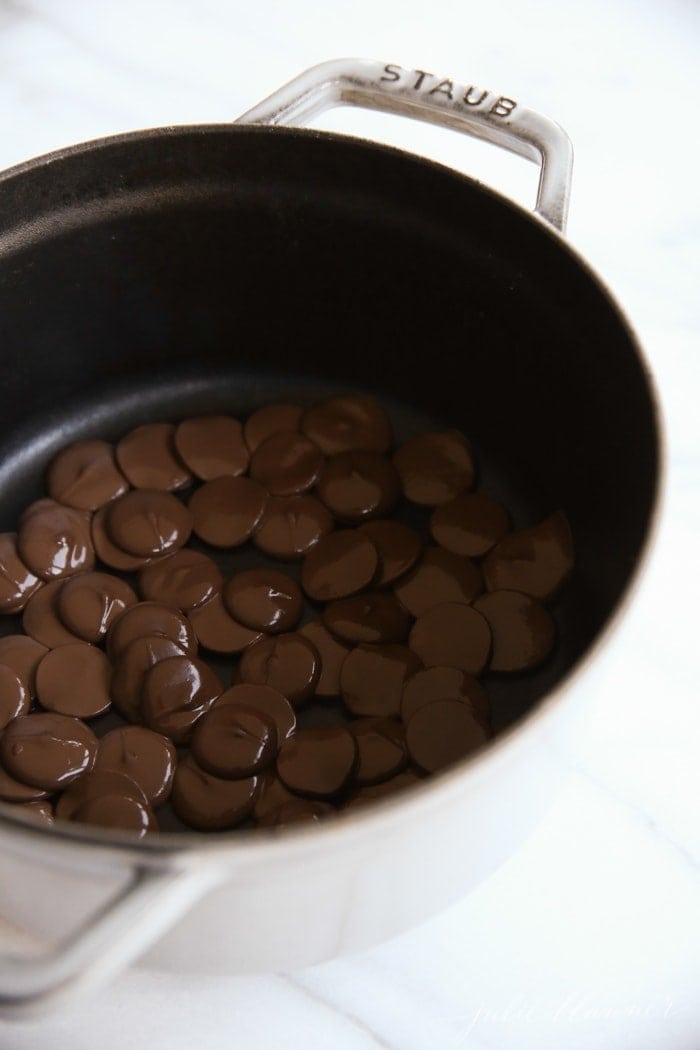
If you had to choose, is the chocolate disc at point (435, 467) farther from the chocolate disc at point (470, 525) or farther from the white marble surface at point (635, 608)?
the white marble surface at point (635, 608)

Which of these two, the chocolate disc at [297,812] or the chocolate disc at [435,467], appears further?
the chocolate disc at [435,467]

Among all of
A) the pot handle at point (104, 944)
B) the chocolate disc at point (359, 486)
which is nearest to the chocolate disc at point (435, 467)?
the chocolate disc at point (359, 486)

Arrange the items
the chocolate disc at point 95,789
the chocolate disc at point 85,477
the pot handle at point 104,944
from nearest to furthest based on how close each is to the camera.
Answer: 1. the pot handle at point 104,944
2. the chocolate disc at point 95,789
3. the chocolate disc at point 85,477

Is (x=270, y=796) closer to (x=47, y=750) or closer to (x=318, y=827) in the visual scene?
(x=47, y=750)

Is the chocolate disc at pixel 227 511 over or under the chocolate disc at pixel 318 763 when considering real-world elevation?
over

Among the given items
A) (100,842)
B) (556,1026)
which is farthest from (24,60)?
(556,1026)

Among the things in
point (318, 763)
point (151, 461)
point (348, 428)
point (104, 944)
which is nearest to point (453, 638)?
point (318, 763)

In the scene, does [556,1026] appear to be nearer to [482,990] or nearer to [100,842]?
[482,990]
